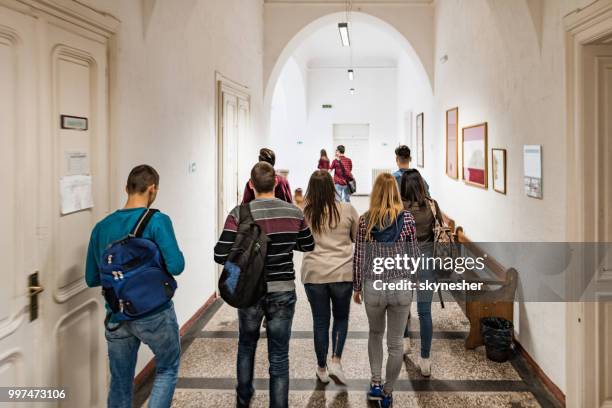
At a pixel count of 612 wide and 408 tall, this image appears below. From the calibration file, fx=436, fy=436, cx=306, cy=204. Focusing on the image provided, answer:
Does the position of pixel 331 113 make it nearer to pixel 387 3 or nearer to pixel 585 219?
pixel 387 3

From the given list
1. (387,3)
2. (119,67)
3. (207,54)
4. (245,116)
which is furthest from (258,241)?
(387,3)

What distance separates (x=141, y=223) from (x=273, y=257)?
713 mm

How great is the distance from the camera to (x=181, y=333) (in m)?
3.86

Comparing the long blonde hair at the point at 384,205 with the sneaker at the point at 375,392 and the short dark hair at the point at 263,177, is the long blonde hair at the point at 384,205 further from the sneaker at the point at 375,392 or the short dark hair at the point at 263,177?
the sneaker at the point at 375,392

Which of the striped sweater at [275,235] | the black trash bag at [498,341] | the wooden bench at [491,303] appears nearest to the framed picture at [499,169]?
the wooden bench at [491,303]

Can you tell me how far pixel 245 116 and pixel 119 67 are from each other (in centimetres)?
330

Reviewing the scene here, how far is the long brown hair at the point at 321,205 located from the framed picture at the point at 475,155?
7.95 feet

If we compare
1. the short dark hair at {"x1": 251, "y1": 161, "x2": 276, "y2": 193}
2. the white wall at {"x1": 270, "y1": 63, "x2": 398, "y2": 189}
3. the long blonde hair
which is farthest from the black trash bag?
the white wall at {"x1": 270, "y1": 63, "x2": 398, "y2": 189}

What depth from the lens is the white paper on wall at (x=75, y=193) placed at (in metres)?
2.19

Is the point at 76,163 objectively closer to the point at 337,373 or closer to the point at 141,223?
the point at 141,223

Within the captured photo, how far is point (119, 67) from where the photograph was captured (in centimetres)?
272

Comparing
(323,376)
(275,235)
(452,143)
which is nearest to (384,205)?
(275,235)

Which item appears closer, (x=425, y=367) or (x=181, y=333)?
(x=425, y=367)

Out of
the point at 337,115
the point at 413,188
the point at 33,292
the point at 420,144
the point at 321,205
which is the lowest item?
the point at 33,292
